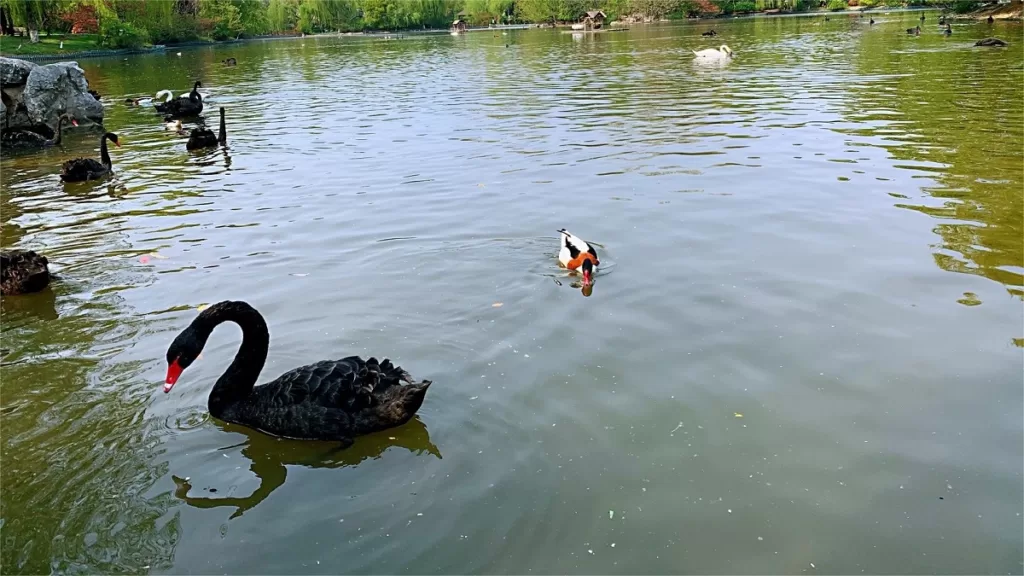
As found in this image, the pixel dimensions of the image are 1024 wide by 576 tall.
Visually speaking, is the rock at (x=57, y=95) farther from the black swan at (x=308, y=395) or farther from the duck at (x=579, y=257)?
the black swan at (x=308, y=395)

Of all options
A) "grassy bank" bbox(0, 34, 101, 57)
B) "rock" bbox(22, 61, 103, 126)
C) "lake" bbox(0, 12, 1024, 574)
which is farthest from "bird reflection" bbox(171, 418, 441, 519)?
"grassy bank" bbox(0, 34, 101, 57)

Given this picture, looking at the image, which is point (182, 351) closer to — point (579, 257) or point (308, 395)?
point (308, 395)

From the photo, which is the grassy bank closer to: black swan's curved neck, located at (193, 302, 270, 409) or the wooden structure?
the wooden structure

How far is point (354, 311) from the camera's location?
643 centimetres

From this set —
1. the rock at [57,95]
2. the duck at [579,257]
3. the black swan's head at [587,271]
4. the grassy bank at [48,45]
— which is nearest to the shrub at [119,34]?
the grassy bank at [48,45]

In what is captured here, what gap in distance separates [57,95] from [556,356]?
649 inches

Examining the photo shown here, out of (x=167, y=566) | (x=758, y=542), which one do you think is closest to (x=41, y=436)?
(x=167, y=566)

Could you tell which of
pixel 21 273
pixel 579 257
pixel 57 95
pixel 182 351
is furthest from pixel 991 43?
pixel 182 351

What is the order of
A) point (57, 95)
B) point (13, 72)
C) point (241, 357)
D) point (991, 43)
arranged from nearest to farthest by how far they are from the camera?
point (241, 357) → point (13, 72) → point (57, 95) → point (991, 43)

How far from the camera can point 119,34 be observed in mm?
55000

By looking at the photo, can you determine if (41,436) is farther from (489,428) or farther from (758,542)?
(758,542)

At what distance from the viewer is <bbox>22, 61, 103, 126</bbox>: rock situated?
16.7 m

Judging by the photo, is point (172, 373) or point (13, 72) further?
point (13, 72)

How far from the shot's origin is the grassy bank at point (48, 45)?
137 feet
